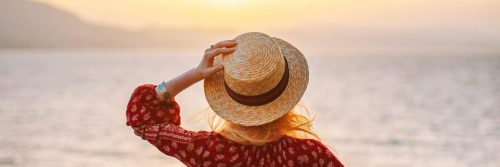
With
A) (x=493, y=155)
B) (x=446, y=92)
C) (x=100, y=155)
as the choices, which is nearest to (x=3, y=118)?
(x=100, y=155)

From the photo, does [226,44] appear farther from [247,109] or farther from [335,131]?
[335,131]

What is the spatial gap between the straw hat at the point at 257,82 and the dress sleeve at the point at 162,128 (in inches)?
4.3

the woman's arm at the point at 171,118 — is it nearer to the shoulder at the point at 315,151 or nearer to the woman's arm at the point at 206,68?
the woman's arm at the point at 206,68

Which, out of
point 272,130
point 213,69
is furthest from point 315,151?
point 213,69

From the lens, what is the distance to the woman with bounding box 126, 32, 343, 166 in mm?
2143

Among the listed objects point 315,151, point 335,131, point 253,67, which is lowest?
point 315,151

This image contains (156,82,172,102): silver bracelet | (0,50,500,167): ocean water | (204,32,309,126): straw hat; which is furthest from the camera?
(0,50,500,167): ocean water

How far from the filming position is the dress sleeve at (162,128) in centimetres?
222

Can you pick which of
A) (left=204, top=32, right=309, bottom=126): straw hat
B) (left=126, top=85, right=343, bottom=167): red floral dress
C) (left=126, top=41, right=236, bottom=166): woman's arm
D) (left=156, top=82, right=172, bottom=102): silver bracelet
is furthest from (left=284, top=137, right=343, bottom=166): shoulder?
(left=156, top=82, right=172, bottom=102): silver bracelet

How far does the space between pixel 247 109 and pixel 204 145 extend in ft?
0.53

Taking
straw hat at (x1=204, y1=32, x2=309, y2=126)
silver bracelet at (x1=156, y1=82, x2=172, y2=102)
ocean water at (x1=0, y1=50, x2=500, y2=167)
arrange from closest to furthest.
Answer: straw hat at (x1=204, y1=32, x2=309, y2=126), silver bracelet at (x1=156, y1=82, x2=172, y2=102), ocean water at (x1=0, y1=50, x2=500, y2=167)

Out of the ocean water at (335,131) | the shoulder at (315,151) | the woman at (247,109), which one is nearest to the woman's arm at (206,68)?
the woman at (247,109)

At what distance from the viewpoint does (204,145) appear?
Result: 2.21 m

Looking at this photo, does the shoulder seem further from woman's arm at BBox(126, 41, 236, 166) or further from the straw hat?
woman's arm at BBox(126, 41, 236, 166)
